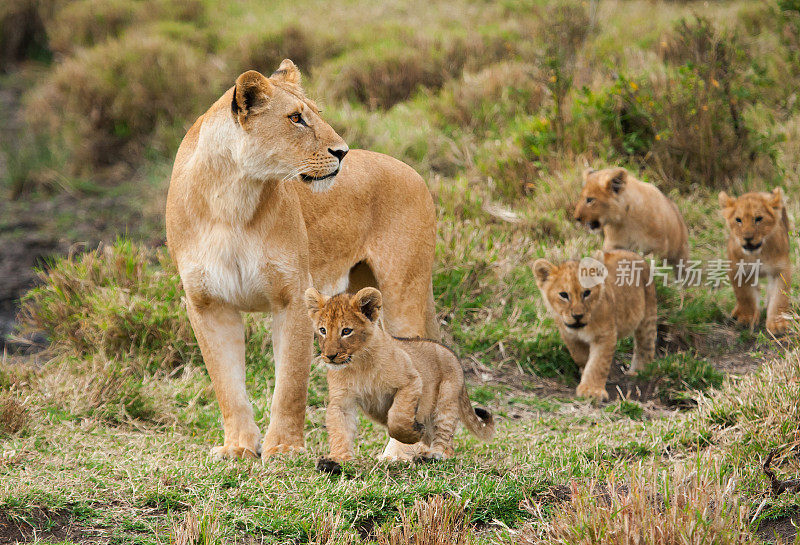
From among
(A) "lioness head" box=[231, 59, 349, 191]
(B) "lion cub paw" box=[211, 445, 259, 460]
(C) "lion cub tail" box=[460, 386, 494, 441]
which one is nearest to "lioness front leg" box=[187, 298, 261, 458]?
(B) "lion cub paw" box=[211, 445, 259, 460]

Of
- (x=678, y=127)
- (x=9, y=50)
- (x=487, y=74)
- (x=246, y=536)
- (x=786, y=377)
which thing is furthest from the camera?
(x=9, y=50)

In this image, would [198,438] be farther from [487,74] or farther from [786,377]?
[487,74]

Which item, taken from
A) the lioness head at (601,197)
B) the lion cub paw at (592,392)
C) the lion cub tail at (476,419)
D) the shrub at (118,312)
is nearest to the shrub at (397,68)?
the lioness head at (601,197)

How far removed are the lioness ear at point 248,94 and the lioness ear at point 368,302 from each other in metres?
0.97

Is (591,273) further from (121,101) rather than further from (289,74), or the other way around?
(121,101)

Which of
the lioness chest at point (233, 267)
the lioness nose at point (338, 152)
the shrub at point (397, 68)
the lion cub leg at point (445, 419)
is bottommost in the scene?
the shrub at point (397, 68)

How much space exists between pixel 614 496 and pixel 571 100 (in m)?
7.40

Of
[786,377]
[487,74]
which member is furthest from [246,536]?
[487,74]

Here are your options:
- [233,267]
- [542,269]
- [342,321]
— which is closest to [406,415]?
[342,321]

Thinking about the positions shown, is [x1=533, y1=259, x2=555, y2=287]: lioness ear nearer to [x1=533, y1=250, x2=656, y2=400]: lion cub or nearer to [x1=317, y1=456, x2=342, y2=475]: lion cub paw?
[x1=533, y1=250, x2=656, y2=400]: lion cub

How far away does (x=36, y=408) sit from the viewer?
17.1 ft

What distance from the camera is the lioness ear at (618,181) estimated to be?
7734mm

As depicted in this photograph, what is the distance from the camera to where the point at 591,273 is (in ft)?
21.5

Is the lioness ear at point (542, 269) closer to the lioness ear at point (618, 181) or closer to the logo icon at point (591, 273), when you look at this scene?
the logo icon at point (591, 273)
